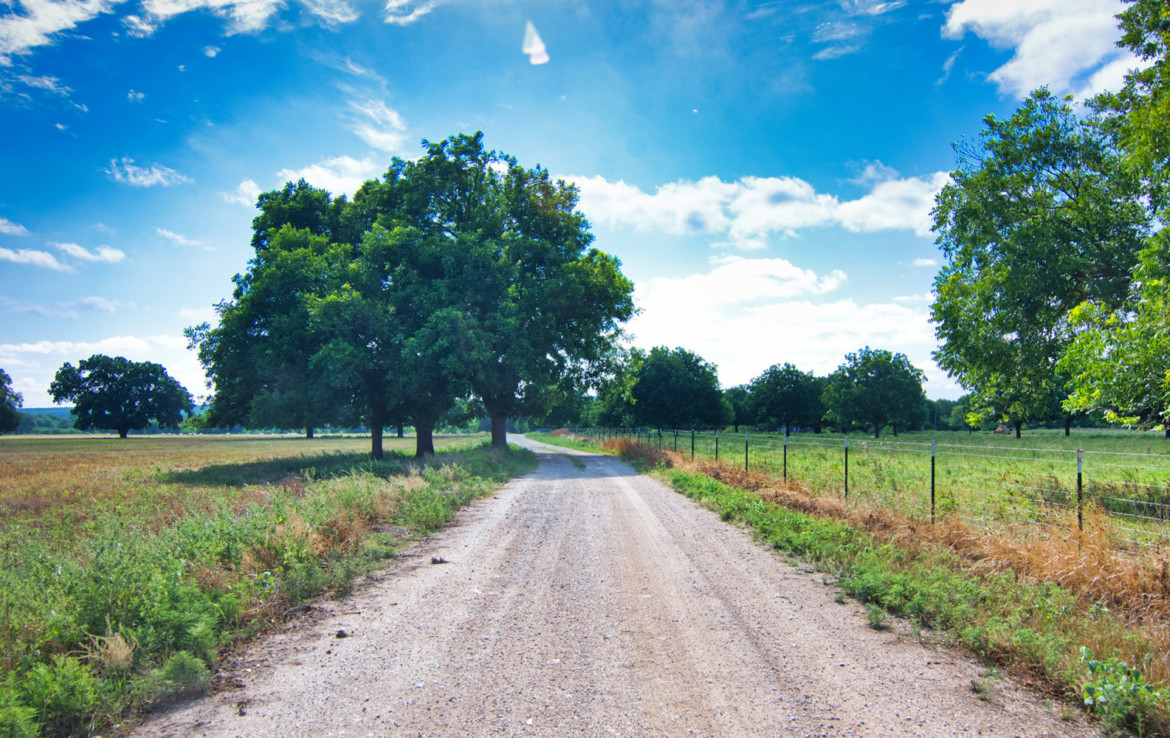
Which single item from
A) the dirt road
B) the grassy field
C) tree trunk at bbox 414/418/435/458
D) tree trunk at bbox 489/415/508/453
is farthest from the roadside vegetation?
tree trunk at bbox 489/415/508/453

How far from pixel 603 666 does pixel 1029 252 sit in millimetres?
17266

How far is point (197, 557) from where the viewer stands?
679 centimetres

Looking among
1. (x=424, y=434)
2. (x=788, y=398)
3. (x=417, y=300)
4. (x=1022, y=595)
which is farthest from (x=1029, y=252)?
(x=788, y=398)

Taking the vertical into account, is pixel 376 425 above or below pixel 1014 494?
above

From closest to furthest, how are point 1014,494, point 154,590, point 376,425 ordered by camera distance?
point 154,590 < point 1014,494 < point 376,425

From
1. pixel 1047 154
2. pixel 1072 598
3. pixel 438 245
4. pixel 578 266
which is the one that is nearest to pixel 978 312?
pixel 1047 154

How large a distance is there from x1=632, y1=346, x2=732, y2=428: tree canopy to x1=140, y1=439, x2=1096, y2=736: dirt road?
6452cm

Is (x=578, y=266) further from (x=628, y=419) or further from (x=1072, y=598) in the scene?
(x=628, y=419)

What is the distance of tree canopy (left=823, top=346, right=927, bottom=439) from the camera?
7369 cm

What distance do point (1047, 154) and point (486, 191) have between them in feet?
84.1

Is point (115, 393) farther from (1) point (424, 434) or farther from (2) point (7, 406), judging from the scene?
(1) point (424, 434)

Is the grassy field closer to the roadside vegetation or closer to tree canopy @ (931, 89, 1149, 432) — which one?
the roadside vegetation

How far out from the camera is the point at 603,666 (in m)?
4.73

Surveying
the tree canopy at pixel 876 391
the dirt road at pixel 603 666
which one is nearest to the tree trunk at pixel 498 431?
the dirt road at pixel 603 666
